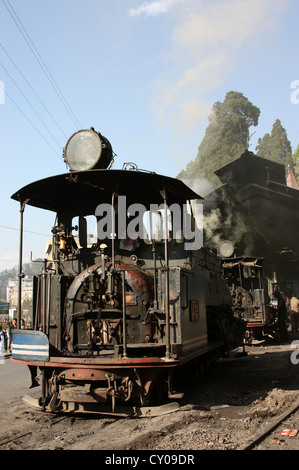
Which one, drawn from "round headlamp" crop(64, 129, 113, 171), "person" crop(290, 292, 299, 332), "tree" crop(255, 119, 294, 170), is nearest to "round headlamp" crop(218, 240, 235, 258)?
"person" crop(290, 292, 299, 332)

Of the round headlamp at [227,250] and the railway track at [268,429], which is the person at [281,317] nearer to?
the round headlamp at [227,250]

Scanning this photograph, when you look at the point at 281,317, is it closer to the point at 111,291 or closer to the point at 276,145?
the point at 111,291

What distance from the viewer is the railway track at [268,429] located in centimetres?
449

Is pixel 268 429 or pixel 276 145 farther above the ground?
pixel 276 145

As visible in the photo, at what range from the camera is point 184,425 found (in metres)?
5.32

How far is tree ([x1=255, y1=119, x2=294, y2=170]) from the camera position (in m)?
54.4

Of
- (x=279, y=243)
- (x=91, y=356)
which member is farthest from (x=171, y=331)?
(x=279, y=243)

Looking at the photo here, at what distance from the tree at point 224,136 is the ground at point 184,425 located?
32012 millimetres

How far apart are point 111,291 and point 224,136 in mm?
46834

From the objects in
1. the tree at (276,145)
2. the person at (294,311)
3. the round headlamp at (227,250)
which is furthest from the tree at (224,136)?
the person at (294,311)

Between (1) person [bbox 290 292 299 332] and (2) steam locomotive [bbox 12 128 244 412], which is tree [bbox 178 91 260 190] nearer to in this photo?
(1) person [bbox 290 292 299 332]

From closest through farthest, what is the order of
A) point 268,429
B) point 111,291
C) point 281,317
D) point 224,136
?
point 268,429, point 111,291, point 281,317, point 224,136
